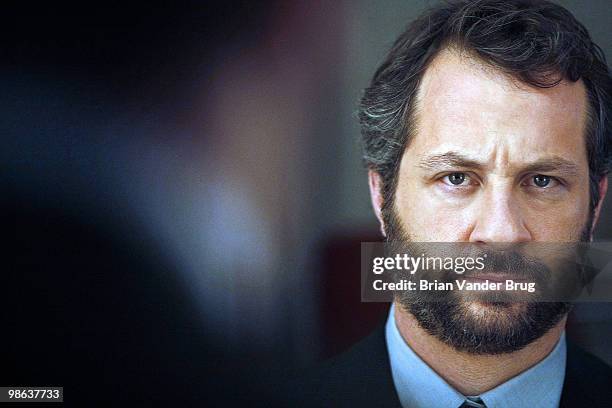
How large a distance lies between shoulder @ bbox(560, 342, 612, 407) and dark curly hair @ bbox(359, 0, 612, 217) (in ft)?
1.32

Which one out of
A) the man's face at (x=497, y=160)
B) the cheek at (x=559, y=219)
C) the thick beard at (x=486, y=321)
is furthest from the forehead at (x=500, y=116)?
the thick beard at (x=486, y=321)

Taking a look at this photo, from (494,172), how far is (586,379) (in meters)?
0.61

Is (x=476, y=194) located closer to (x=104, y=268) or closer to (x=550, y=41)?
(x=550, y=41)

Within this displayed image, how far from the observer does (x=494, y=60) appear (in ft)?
6.37

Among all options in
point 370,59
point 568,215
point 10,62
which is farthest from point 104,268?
point 568,215

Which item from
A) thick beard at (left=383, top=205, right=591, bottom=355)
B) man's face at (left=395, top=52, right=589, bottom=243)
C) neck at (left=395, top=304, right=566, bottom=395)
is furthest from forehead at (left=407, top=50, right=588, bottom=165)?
neck at (left=395, top=304, right=566, bottom=395)

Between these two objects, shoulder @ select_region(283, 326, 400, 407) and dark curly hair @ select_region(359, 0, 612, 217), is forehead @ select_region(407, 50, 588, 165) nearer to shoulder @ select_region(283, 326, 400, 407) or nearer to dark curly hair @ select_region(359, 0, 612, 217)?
dark curly hair @ select_region(359, 0, 612, 217)

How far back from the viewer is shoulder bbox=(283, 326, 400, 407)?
Result: 6.72ft

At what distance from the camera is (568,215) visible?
1.93 m

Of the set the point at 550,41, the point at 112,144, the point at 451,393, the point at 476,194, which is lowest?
the point at 451,393

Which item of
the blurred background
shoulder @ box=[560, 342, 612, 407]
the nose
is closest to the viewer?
the nose

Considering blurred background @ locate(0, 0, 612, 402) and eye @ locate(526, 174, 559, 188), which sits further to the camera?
blurred background @ locate(0, 0, 612, 402)

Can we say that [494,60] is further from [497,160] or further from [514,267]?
[514,267]

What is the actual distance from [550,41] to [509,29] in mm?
106
